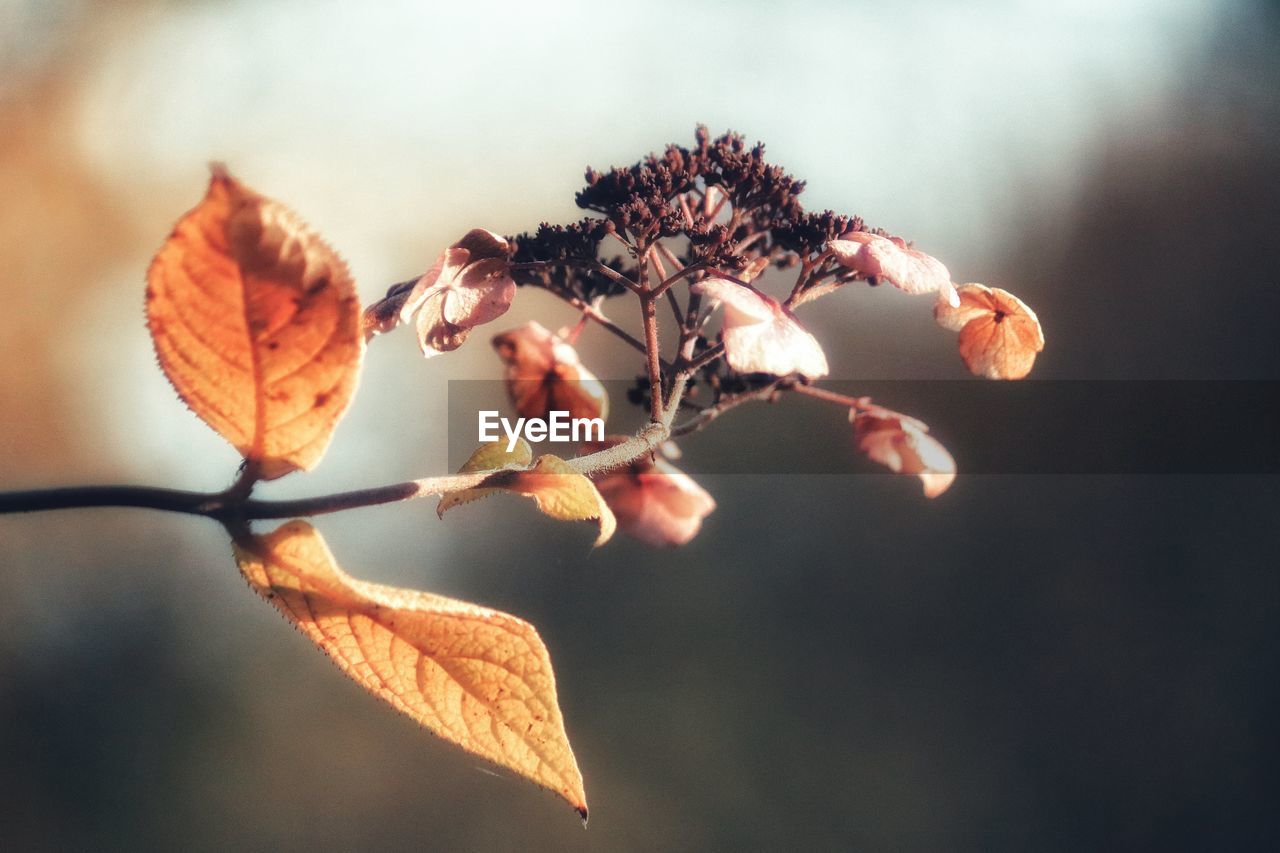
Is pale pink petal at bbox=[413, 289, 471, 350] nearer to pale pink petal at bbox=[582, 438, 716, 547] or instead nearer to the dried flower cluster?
the dried flower cluster

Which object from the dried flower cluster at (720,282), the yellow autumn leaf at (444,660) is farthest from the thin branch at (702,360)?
the yellow autumn leaf at (444,660)

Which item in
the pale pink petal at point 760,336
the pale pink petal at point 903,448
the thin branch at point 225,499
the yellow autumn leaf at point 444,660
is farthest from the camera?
the pale pink petal at point 903,448

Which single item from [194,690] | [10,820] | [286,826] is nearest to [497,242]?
[286,826]

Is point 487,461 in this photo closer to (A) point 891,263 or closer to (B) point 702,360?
(B) point 702,360

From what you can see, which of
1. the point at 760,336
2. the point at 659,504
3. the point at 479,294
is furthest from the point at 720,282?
the point at 659,504

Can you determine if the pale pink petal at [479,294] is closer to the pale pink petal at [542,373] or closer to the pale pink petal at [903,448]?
the pale pink petal at [542,373]

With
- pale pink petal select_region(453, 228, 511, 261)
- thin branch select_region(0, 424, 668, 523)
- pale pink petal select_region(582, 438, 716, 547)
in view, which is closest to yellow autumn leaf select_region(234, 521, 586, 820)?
thin branch select_region(0, 424, 668, 523)

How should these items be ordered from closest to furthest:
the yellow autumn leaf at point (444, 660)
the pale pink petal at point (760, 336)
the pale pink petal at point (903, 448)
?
the yellow autumn leaf at point (444, 660), the pale pink petal at point (760, 336), the pale pink petal at point (903, 448)
